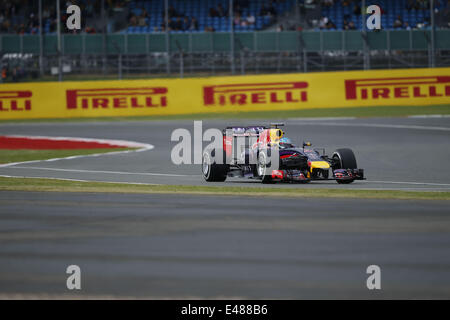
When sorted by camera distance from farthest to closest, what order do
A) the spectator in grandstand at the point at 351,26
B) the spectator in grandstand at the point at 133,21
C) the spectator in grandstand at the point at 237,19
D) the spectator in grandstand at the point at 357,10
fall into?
the spectator in grandstand at the point at 133,21 < the spectator in grandstand at the point at 237,19 < the spectator in grandstand at the point at 357,10 < the spectator in grandstand at the point at 351,26

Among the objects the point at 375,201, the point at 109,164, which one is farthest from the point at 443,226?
the point at 109,164

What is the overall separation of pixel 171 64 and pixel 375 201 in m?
27.3

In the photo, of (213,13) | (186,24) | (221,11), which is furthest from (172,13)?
(221,11)

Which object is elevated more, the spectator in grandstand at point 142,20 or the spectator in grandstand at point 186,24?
the spectator in grandstand at point 142,20

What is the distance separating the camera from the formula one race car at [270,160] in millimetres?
15133

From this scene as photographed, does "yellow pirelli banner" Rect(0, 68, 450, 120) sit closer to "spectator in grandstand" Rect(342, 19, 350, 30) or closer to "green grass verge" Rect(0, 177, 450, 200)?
"spectator in grandstand" Rect(342, 19, 350, 30)

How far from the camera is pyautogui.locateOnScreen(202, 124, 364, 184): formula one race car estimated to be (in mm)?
15133

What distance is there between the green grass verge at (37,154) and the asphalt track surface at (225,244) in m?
6.08

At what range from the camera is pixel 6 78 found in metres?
36.4

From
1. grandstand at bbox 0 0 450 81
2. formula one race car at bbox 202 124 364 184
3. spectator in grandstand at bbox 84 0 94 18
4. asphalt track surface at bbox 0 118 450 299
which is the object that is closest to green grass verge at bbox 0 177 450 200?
asphalt track surface at bbox 0 118 450 299

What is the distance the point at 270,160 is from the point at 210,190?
64.5 inches

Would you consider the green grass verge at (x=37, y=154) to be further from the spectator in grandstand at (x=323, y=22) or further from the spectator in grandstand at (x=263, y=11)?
the spectator in grandstand at (x=263, y=11)

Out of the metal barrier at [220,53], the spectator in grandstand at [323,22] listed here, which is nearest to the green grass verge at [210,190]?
the metal barrier at [220,53]

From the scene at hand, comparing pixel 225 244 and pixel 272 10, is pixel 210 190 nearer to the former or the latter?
pixel 225 244
